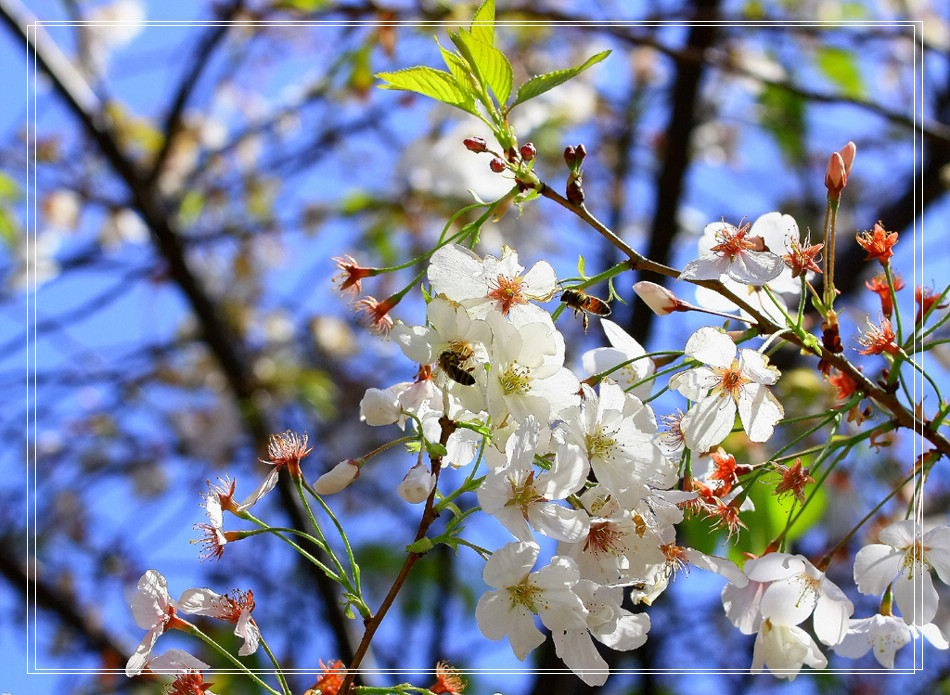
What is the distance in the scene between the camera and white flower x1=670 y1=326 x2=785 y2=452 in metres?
0.86

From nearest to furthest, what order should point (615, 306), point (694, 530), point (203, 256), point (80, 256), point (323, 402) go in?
point (694, 530) → point (615, 306) → point (80, 256) → point (323, 402) → point (203, 256)

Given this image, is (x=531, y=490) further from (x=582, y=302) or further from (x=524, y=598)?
(x=582, y=302)

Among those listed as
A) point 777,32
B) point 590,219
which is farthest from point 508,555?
point 777,32

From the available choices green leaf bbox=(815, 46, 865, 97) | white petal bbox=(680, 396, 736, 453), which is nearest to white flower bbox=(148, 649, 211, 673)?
white petal bbox=(680, 396, 736, 453)

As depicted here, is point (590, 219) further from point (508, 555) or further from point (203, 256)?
point (203, 256)

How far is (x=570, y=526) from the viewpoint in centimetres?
78

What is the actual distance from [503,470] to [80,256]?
2.63 metres

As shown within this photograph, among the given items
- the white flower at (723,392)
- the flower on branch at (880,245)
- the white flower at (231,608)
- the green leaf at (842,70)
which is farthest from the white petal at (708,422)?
the green leaf at (842,70)

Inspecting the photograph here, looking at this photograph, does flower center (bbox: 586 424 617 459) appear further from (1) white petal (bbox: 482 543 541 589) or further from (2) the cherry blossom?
(2) the cherry blossom

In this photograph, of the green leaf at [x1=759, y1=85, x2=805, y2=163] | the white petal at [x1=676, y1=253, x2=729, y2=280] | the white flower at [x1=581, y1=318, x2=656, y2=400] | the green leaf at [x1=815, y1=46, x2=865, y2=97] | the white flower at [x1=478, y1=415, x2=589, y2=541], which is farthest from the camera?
the green leaf at [x1=759, y1=85, x2=805, y2=163]

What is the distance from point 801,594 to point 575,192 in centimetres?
45

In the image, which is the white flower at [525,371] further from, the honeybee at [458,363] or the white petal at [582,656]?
the white petal at [582,656]

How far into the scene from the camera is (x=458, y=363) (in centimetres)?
81

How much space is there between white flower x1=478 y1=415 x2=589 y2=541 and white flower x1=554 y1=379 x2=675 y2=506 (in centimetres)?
3
